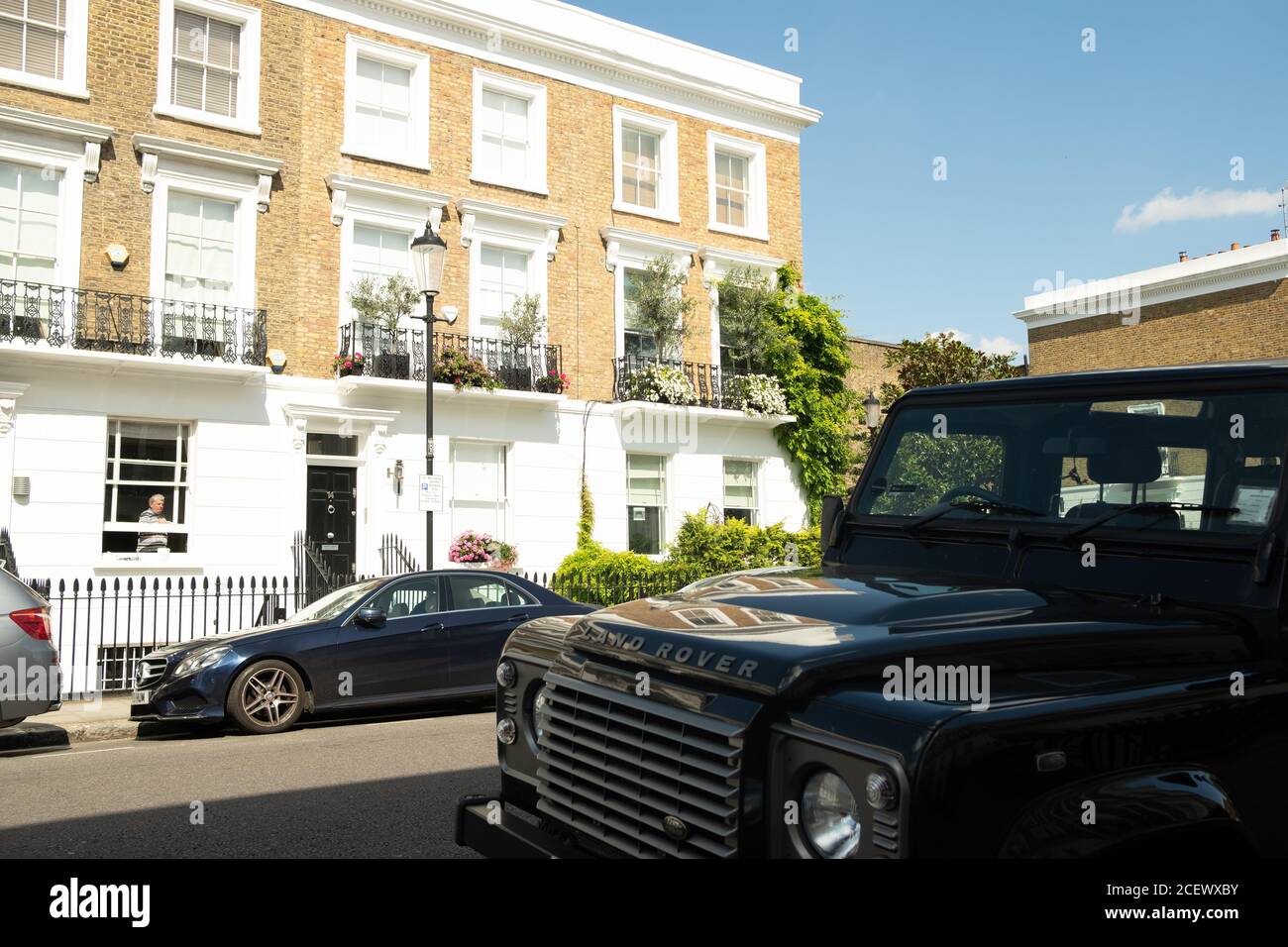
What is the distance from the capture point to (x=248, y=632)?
10.2 meters

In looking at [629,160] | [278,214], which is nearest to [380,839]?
[278,214]

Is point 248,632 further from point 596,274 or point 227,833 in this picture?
point 596,274

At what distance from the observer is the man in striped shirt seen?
53.8ft

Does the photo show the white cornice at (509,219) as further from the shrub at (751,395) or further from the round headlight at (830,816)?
the round headlight at (830,816)

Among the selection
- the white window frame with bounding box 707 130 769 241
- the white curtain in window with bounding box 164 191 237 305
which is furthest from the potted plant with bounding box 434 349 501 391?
the white window frame with bounding box 707 130 769 241

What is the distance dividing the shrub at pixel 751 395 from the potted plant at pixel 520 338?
4.73 m

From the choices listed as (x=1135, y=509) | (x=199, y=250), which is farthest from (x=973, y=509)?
(x=199, y=250)

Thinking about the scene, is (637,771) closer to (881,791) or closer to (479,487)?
(881,791)

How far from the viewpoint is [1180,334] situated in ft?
106

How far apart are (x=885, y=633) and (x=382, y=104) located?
1924 cm

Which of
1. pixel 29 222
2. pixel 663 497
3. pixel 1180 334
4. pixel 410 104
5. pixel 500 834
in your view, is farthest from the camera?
pixel 1180 334

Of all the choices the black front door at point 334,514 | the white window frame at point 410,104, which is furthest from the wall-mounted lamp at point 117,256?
the black front door at point 334,514

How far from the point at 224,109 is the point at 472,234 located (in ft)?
15.7

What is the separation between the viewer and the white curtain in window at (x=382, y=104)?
63.3ft
